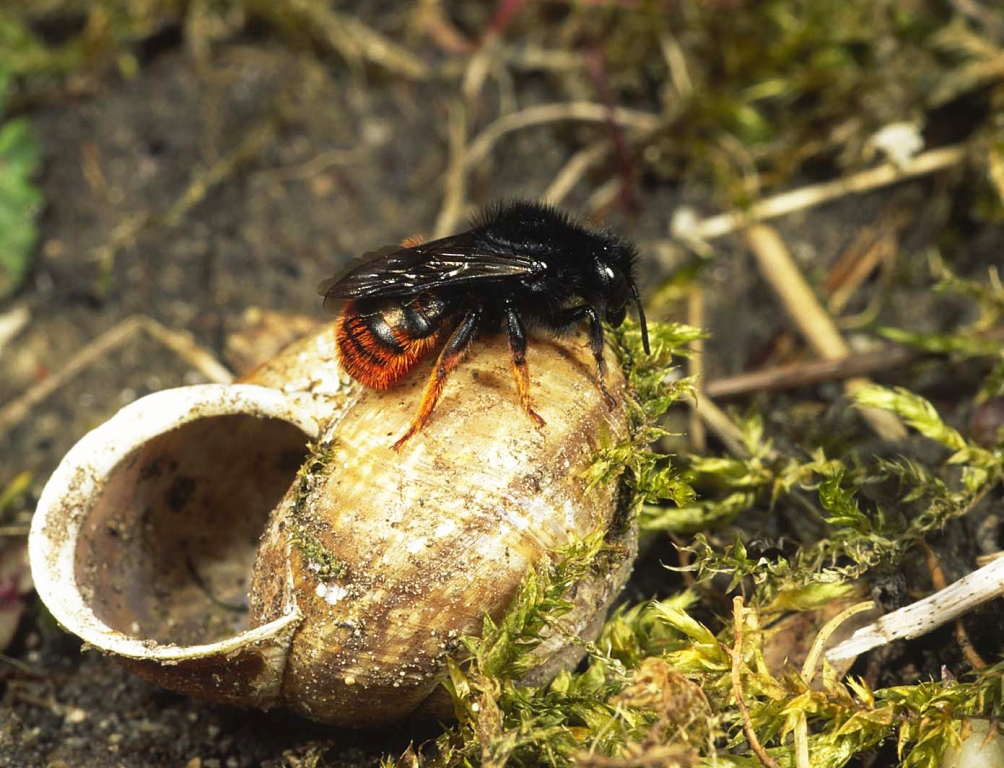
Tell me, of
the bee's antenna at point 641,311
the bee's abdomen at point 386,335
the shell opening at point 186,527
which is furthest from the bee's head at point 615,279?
the shell opening at point 186,527

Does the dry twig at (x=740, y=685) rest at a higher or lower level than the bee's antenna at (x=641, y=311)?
lower

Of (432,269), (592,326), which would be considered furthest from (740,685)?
(432,269)

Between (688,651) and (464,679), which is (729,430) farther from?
(464,679)

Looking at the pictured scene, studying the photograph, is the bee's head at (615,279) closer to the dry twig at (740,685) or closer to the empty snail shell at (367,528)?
the empty snail shell at (367,528)

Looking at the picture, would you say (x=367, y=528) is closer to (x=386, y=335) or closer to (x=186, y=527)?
(x=386, y=335)

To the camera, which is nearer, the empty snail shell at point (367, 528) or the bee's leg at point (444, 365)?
the empty snail shell at point (367, 528)

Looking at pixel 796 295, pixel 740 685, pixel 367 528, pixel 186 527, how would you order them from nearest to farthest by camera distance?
pixel 367 528 < pixel 740 685 < pixel 186 527 < pixel 796 295

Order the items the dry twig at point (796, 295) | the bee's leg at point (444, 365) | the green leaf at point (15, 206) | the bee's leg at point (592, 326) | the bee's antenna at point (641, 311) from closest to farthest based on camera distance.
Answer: the bee's leg at point (444, 365) → the bee's leg at point (592, 326) → the bee's antenna at point (641, 311) → the dry twig at point (796, 295) → the green leaf at point (15, 206)
